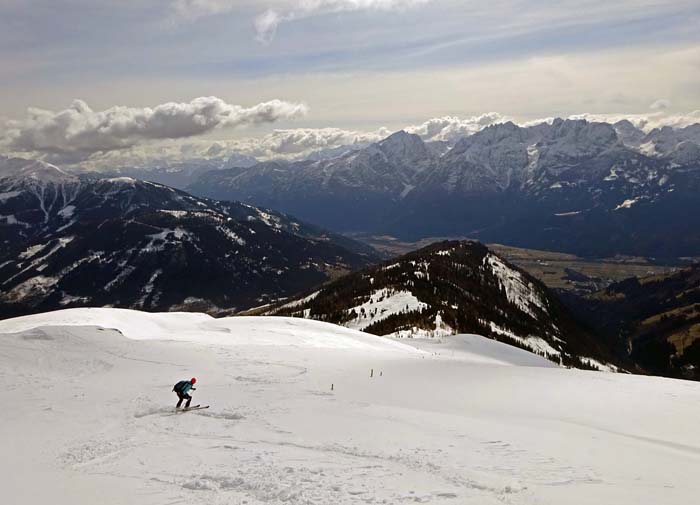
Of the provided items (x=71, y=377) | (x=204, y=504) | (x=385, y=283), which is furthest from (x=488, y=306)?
(x=204, y=504)

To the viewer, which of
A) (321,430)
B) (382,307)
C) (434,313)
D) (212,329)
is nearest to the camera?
(321,430)

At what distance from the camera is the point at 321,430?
85.8 feet

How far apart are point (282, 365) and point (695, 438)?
28.6 m

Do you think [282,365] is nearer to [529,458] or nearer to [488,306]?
[529,458]

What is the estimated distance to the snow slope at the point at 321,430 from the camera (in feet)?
62.7

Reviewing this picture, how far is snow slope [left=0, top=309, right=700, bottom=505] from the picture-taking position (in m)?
19.1

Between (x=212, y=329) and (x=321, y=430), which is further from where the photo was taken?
(x=212, y=329)

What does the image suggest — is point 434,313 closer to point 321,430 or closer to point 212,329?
point 212,329

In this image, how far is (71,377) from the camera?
3625cm

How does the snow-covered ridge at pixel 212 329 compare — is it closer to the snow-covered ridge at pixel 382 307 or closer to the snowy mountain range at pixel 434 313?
the snowy mountain range at pixel 434 313

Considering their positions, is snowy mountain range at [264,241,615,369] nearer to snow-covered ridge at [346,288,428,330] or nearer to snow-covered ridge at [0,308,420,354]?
snow-covered ridge at [346,288,428,330]

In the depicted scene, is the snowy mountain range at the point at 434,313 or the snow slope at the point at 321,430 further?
the snowy mountain range at the point at 434,313

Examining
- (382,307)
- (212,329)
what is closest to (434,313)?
(382,307)

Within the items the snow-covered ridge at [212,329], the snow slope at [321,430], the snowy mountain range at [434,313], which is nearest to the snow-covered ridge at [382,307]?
the snowy mountain range at [434,313]
